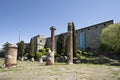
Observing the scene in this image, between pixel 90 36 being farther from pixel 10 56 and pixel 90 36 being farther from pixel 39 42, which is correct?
pixel 10 56

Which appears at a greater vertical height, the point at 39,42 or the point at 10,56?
the point at 39,42

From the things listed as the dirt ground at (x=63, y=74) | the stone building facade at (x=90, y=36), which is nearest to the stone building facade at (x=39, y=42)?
the stone building facade at (x=90, y=36)

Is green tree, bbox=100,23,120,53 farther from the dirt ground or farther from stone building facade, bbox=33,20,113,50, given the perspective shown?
the dirt ground

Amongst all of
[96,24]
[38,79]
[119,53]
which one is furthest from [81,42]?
[38,79]

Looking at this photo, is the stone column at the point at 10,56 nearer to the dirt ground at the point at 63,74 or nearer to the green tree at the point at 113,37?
the dirt ground at the point at 63,74

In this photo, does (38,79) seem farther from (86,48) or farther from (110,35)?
(86,48)

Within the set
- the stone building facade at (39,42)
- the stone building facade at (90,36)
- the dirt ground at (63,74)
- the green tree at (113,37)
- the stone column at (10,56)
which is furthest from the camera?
the stone building facade at (39,42)

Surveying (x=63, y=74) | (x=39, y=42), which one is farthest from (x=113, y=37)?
(x=39, y=42)

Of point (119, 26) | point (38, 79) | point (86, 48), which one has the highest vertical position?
point (119, 26)

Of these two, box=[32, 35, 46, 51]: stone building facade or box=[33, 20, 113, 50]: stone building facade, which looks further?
box=[32, 35, 46, 51]: stone building facade

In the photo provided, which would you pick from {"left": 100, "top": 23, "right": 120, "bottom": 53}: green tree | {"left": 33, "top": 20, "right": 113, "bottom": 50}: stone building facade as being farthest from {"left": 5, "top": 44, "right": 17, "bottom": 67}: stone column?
{"left": 33, "top": 20, "right": 113, "bottom": 50}: stone building facade

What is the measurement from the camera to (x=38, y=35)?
65812 millimetres

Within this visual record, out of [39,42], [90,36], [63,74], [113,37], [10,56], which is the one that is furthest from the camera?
[39,42]

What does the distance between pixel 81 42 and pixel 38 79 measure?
44.5 metres
